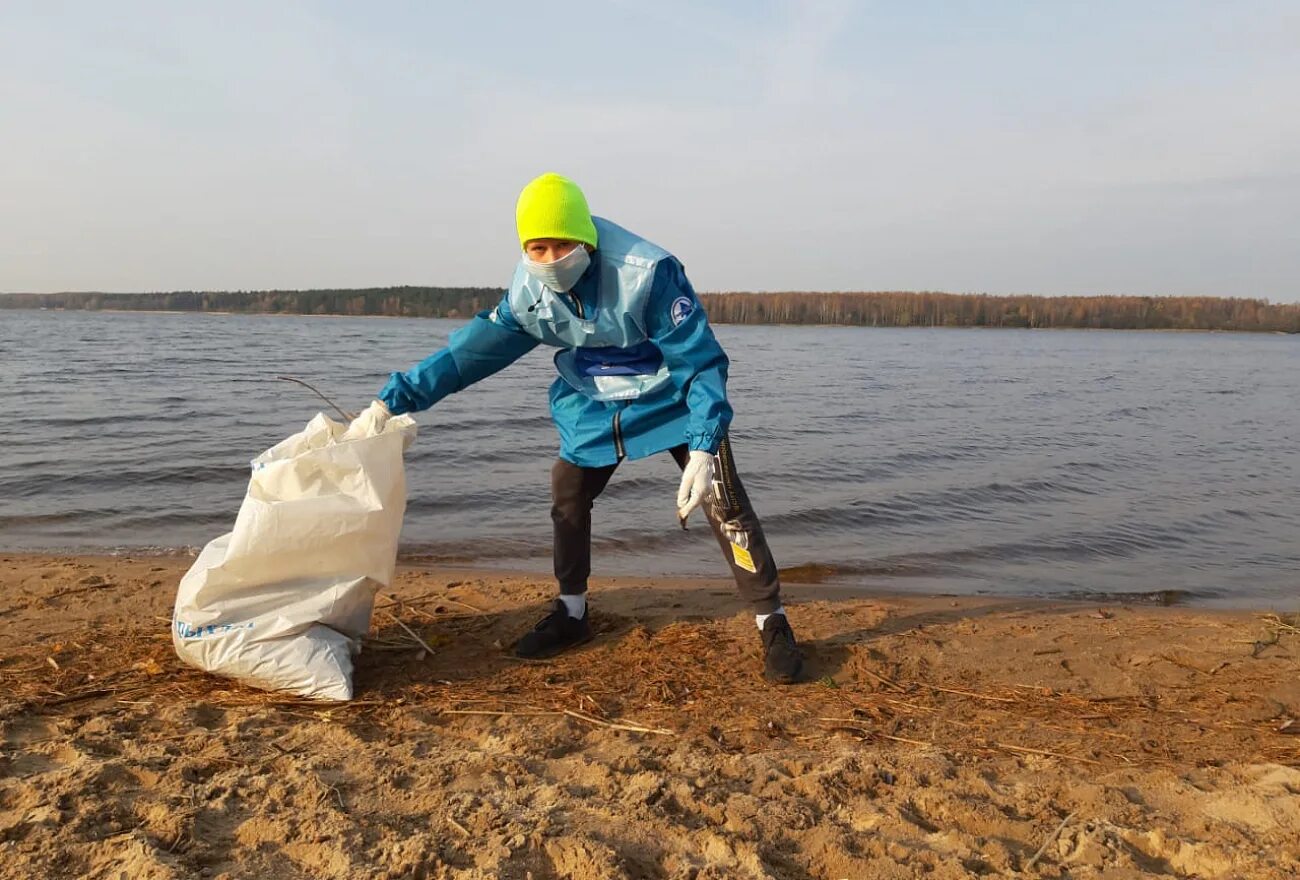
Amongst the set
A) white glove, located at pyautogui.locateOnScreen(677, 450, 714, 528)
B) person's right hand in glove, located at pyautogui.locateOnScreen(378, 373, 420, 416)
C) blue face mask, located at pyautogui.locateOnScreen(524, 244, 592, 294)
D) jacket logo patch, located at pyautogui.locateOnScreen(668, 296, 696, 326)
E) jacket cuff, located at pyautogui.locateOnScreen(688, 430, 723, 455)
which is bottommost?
white glove, located at pyautogui.locateOnScreen(677, 450, 714, 528)

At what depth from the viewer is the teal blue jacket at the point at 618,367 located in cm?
295

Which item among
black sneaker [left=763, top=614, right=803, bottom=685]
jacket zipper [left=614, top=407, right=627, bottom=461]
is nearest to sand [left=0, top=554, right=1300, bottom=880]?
black sneaker [left=763, top=614, right=803, bottom=685]

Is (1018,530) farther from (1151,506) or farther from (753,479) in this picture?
(753,479)

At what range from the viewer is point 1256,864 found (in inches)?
71.6

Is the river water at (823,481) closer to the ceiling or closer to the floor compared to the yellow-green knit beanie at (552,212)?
closer to the floor

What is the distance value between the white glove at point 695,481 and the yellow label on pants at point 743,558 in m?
0.38

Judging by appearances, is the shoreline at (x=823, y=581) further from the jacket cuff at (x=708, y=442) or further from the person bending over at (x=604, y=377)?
the jacket cuff at (x=708, y=442)

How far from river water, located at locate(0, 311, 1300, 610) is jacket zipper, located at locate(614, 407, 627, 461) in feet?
8.23

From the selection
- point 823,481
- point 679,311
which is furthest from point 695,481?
point 823,481

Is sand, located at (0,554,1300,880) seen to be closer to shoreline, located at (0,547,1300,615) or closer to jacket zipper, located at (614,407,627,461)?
jacket zipper, located at (614,407,627,461)

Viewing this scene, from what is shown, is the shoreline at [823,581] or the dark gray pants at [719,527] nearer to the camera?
the dark gray pants at [719,527]

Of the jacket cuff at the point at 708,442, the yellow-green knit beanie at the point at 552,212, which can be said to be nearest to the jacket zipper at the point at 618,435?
the jacket cuff at the point at 708,442

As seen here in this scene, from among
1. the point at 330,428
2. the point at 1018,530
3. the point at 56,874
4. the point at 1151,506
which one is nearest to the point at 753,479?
the point at 1018,530

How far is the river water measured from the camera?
597cm
